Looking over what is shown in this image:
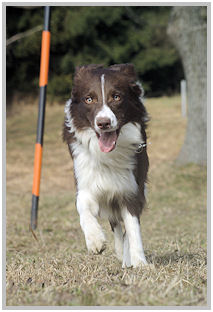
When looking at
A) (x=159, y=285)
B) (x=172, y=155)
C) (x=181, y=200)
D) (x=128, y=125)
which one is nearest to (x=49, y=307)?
(x=159, y=285)

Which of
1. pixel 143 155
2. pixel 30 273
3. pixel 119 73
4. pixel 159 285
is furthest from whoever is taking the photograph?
pixel 143 155

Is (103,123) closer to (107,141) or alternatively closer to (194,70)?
(107,141)

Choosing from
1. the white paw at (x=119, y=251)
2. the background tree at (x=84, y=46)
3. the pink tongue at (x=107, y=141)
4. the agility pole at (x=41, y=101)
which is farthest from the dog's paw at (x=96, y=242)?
the background tree at (x=84, y=46)

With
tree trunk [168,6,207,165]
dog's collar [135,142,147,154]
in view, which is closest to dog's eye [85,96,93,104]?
dog's collar [135,142,147,154]

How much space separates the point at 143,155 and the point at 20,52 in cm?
1788

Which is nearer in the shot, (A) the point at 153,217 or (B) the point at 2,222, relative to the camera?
(B) the point at 2,222

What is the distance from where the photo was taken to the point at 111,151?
161 inches

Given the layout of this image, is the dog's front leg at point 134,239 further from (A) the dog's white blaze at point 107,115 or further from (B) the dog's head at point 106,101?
(A) the dog's white blaze at point 107,115

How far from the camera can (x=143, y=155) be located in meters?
4.46

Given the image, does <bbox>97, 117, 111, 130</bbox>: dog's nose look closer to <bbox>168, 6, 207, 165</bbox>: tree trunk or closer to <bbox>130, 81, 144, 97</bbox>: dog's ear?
<bbox>130, 81, 144, 97</bbox>: dog's ear

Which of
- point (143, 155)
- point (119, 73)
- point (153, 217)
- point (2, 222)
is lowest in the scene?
point (153, 217)

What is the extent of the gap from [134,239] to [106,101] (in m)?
1.18

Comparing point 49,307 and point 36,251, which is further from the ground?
point 49,307

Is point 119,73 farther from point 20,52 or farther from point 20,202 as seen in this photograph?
point 20,52
